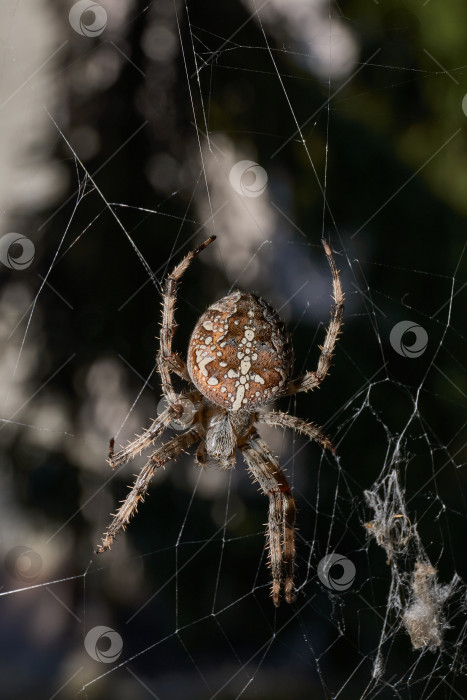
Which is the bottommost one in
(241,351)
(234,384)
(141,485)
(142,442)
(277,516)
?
(277,516)

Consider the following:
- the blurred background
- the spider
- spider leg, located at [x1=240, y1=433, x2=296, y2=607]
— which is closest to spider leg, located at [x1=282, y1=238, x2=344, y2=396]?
the spider

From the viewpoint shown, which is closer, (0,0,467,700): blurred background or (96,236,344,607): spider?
(96,236,344,607): spider

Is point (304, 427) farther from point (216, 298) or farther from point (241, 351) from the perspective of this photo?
point (216, 298)

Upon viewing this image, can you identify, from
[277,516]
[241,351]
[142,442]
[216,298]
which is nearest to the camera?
[241,351]

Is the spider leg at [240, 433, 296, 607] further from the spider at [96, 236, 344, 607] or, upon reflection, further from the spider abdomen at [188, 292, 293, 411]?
the spider abdomen at [188, 292, 293, 411]

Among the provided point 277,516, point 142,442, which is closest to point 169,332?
point 142,442

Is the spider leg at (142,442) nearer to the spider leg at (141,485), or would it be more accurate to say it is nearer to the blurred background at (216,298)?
the spider leg at (141,485)

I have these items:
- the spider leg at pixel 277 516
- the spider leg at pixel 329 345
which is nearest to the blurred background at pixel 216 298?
the spider leg at pixel 277 516
